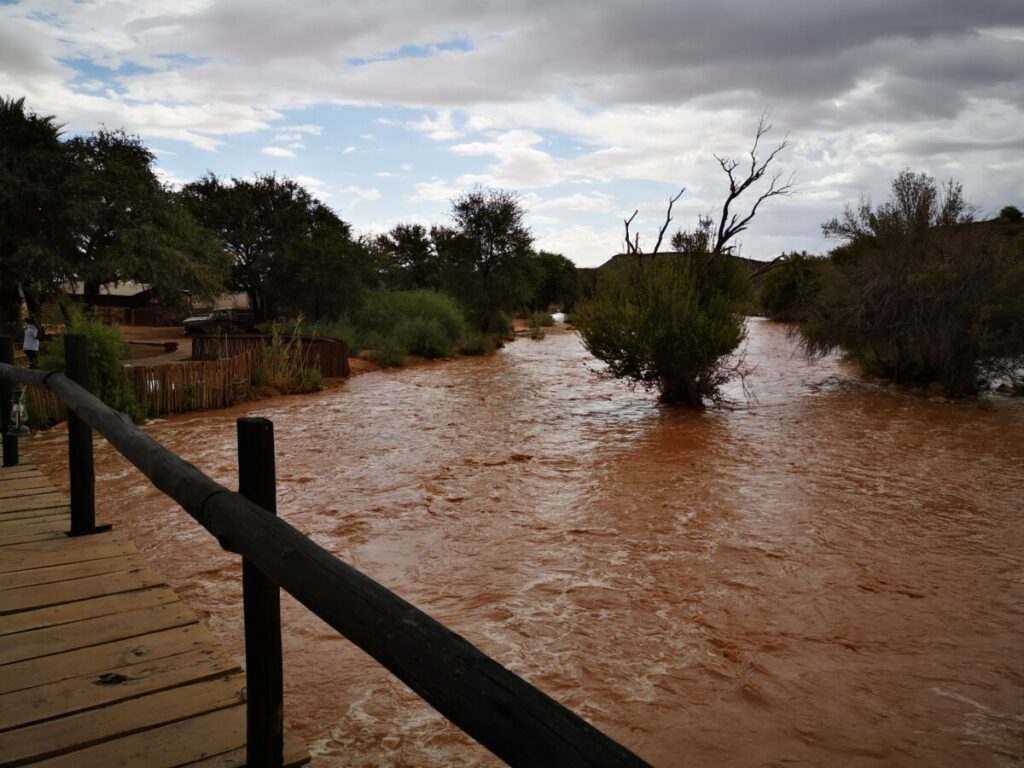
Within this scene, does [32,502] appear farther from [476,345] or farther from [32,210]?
[476,345]

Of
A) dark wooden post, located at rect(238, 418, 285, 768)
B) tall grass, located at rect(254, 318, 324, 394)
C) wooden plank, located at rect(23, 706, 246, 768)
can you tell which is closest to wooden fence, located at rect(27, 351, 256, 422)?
tall grass, located at rect(254, 318, 324, 394)

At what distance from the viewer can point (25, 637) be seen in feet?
10.3

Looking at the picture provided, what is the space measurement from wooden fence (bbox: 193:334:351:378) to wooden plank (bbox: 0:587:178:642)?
507 inches

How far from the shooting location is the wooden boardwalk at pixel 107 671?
236cm

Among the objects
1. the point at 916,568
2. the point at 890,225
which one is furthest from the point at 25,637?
the point at 890,225

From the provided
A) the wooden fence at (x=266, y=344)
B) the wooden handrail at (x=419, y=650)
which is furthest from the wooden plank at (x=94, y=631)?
the wooden fence at (x=266, y=344)

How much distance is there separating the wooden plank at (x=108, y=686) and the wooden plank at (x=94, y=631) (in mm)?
312

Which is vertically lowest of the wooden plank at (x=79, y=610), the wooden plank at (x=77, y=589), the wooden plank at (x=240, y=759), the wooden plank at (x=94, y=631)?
the wooden plank at (x=240, y=759)

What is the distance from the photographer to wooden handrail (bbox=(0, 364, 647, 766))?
1210mm

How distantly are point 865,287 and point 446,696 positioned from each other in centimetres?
1634

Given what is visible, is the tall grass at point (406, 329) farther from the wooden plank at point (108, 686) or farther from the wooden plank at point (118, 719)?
the wooden plank at point (118, 719)

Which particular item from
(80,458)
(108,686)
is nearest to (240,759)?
(108,686)

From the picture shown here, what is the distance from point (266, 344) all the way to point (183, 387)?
10.4 ft

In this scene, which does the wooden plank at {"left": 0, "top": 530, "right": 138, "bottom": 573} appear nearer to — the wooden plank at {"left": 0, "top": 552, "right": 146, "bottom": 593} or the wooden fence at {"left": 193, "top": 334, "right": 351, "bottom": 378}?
the wooden plank at {"left": 0, "top": 552, "right": 146, "bottom": 593}
